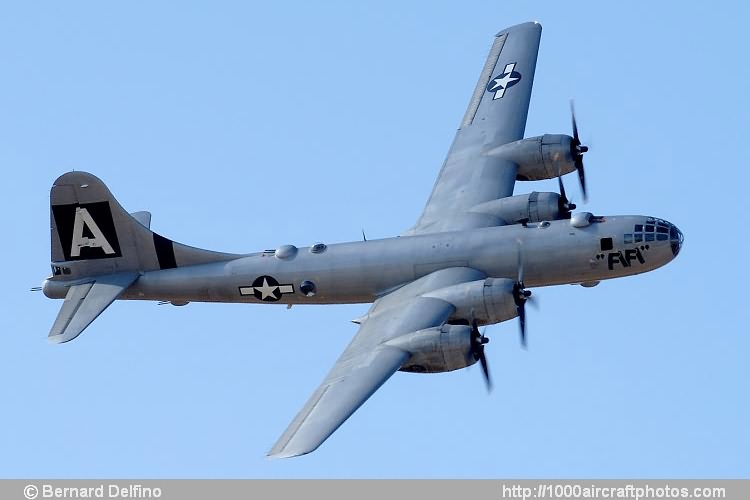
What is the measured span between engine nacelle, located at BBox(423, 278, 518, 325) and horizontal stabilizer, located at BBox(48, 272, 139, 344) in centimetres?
1267

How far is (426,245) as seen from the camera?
60.3 m

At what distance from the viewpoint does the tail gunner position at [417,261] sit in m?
57.3

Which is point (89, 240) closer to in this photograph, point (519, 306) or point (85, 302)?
point (85, 302)

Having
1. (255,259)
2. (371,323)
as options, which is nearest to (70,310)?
(255,259)

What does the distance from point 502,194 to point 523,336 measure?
7897 mm

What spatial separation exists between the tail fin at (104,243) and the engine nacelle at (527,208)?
1002 centimetres

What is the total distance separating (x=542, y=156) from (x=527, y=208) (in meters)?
3.56

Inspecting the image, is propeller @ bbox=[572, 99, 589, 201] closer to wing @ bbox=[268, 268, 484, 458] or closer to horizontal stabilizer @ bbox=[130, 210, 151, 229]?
wing @ bbox=[268, 268, 484, 458]

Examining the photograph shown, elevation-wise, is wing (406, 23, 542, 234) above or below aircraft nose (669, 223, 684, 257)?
above

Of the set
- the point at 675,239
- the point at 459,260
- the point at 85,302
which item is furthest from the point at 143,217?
the point at 675,239

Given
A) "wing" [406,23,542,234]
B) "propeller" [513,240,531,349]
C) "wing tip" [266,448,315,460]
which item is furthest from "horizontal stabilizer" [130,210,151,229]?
"wing tip" [266,448,315,460]

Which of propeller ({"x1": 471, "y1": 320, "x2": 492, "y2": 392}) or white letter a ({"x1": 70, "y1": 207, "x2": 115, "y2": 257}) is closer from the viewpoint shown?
propeller ({"x1": 471, "y1": 320, "x2": 492, "y2": 392})

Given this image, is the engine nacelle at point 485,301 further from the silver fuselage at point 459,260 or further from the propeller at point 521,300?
the silver fuselage at point 459,260

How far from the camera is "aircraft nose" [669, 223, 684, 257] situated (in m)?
59.9
